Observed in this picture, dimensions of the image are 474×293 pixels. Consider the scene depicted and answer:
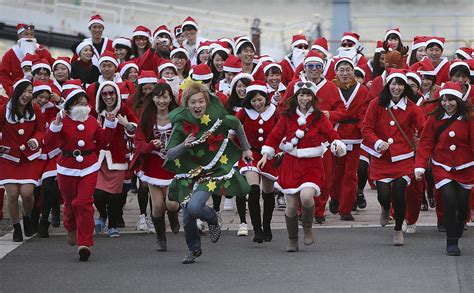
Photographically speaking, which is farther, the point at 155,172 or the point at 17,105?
the point at 17,105

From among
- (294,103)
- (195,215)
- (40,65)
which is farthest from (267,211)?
(40,65)

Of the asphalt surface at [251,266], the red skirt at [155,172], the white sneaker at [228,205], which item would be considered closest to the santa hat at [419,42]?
the white sneaker at [228,205]

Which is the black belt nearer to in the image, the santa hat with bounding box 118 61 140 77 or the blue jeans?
the blue jeans

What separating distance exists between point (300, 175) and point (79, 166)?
2.10 meters

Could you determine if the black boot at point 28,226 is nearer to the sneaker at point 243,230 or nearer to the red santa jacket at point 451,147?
the sneaker at point 243,230

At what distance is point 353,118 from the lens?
1616 centimetres

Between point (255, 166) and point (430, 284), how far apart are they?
3.15 metres

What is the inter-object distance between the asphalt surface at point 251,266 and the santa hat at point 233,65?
2130mm

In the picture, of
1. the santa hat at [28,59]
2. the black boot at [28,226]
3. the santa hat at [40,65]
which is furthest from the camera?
the santa hat at [28,59]

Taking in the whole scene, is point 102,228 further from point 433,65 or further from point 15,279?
point 433,65

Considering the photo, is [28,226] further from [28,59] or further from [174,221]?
[28,59]

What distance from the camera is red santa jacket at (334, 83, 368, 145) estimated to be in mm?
16078

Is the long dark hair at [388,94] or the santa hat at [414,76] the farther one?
the santa hat at [414,76]

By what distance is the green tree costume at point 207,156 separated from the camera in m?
12.7
